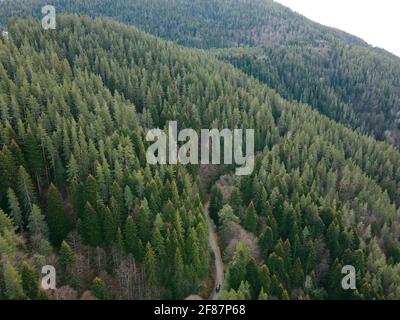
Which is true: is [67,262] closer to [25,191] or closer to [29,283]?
[29,283]

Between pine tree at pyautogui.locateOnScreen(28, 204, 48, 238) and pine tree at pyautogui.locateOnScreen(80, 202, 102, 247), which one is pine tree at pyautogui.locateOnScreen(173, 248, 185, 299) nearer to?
pine tree at pyautogui.locateOnScreen(80, 202, 102, 247)

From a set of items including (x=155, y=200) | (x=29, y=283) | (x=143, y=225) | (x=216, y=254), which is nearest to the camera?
(x=29, y=283)

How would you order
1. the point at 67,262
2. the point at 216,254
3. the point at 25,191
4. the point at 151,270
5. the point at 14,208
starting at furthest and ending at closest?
the point at 216,254
the point at 25,191
the point at 151,270
the point at 14,208
the point at 67,262

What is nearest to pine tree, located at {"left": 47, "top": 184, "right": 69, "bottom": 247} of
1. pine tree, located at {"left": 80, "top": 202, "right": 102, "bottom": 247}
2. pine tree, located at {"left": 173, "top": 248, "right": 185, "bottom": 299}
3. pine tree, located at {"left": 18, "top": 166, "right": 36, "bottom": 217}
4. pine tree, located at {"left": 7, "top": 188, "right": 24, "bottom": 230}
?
pine tree, located at {"left": 18, "top": 166, "right": 36, "bottom": 217}

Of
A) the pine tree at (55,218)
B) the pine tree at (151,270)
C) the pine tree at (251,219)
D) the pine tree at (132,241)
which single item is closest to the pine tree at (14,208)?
the pine tree at (55,218)

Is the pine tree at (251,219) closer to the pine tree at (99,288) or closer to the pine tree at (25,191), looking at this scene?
the pine tree at (99,288)

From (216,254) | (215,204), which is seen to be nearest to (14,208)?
(216,254)
